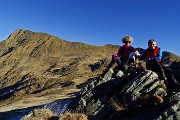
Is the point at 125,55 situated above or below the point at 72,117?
above

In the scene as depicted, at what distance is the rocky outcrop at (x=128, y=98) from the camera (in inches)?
438

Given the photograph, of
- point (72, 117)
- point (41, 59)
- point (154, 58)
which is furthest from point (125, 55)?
point (41, 59)

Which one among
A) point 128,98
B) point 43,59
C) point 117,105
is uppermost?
point 43,59

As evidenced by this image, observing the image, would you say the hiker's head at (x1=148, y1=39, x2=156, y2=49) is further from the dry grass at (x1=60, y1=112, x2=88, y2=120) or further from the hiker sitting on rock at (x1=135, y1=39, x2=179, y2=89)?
the dry grass at (x1=60, y1=112, x2=88, y2=120)

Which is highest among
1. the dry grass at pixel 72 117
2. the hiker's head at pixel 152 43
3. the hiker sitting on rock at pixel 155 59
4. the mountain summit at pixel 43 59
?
the mountain summit at pixel 43 59

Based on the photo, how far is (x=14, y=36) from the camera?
531 ft

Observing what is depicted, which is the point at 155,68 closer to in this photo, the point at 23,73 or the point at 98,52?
the point at 23,73

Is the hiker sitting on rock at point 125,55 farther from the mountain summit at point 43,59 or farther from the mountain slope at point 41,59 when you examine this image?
the mountain slope at point 41,59

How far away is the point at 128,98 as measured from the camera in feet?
42.5

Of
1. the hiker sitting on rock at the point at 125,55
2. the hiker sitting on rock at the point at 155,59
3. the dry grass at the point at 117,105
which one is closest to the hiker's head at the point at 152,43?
the hiker sitting on rock at the point at 155,59

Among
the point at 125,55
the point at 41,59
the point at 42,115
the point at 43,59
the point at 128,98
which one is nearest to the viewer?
the point at 128,98

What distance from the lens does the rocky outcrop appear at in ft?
36.5

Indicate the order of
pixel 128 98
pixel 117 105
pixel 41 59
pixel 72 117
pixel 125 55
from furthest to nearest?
pixel 41 59
pixel 125 55
pixel 128 98
pixel 117 105
pixel 72 117

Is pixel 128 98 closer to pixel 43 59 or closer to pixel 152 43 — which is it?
pixel 152 43
